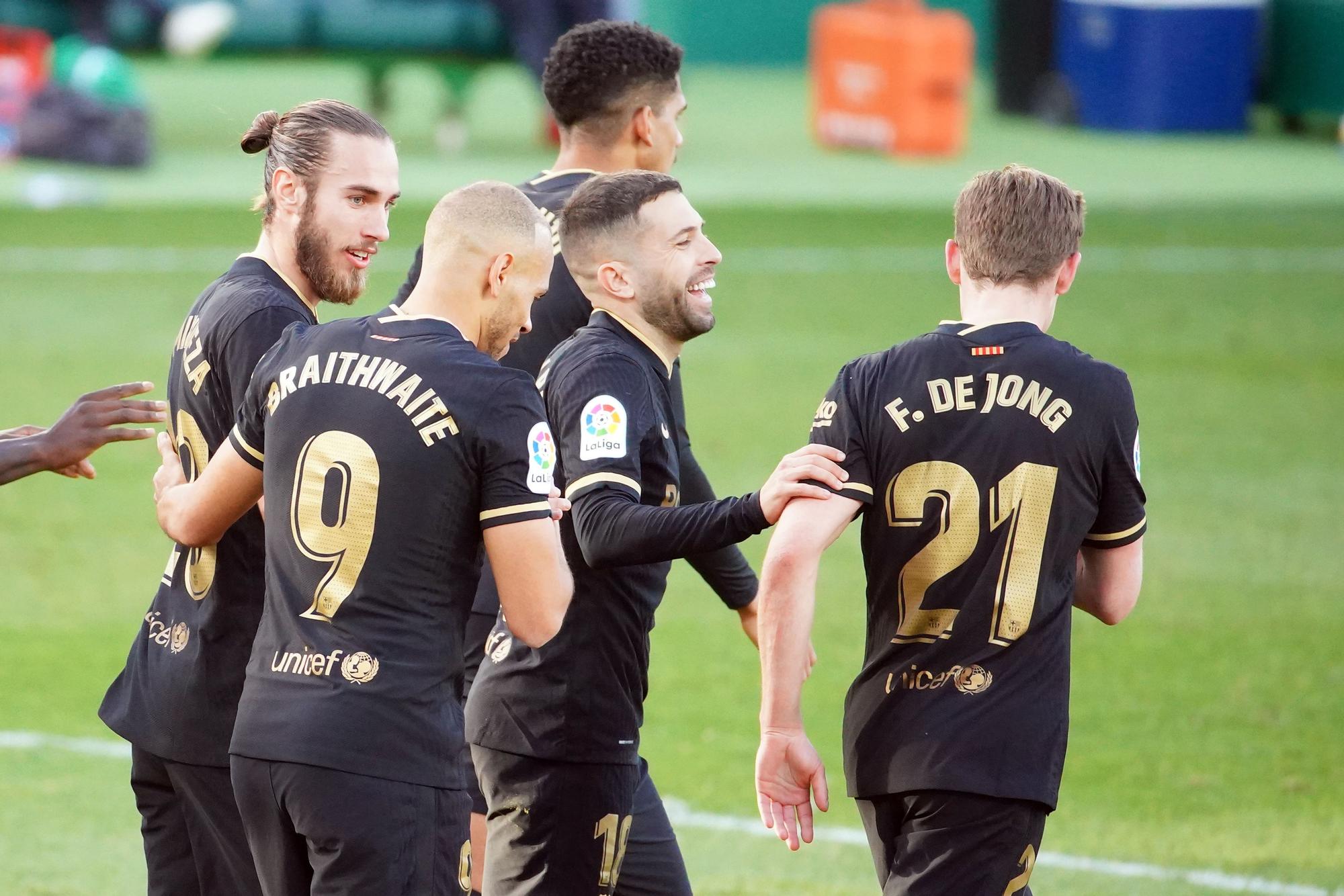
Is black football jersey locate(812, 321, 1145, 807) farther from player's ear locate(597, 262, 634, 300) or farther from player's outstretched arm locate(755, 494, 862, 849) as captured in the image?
player's ear locate(597, 262, 634, 300)

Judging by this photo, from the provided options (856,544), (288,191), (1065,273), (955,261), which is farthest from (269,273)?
Result: (856,544)

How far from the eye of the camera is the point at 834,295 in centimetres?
1512

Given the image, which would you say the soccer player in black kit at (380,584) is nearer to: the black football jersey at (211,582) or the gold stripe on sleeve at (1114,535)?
the black football jersey at (211,582)

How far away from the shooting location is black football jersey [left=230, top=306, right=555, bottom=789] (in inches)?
139

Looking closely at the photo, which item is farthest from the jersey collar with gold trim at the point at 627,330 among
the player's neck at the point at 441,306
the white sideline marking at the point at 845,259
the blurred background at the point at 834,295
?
the white sideline marking at the point at 845,259

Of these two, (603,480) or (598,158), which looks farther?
(598,158)

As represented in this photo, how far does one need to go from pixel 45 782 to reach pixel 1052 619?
4.33 meters

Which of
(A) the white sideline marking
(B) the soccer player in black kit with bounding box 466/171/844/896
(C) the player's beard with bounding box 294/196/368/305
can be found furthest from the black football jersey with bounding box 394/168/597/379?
(A) the white sideline marking

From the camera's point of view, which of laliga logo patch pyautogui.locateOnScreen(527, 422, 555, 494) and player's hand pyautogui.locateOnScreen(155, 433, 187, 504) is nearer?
laliga logo patch pyautogui.locateOnScreen(527, 422, 555, 494)

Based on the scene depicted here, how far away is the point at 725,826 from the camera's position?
21.3 ft

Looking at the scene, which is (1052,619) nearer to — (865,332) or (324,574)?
(324,574)

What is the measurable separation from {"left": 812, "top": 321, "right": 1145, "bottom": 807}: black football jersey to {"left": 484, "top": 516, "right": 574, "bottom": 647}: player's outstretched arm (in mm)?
654

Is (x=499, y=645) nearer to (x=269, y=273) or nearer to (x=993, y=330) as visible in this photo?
(x=269, y=273)

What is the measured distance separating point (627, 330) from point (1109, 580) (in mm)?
1246
